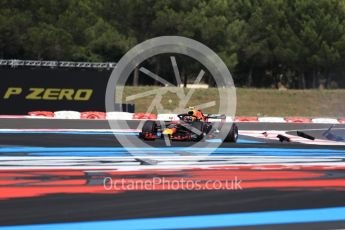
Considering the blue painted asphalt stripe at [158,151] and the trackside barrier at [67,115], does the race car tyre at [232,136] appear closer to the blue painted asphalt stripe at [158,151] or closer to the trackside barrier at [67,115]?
the blue painted asphalt stripe at [158,151]

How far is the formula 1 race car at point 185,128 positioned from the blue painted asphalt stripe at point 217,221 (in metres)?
6.58

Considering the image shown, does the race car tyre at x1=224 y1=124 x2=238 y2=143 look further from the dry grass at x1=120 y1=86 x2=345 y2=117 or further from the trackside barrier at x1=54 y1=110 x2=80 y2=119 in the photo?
the dry grass at x1=120 y1=86 x2=345 y2=117

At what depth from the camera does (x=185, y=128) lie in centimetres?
1272

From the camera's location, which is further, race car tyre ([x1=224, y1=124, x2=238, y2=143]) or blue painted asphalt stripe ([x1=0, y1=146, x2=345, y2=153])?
race car tyre ([x1=224, y1=124, x2=238, y2=143])

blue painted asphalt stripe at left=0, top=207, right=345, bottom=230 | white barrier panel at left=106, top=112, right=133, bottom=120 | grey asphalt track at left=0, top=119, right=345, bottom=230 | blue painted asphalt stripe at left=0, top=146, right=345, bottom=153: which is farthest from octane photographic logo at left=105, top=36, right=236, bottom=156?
blue painted asphalt stripe at left=0, top=207, right=345, bottom=230

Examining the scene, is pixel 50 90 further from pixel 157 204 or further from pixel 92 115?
pixel 157 204

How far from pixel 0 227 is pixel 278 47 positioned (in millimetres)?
37781

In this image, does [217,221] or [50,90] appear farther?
[50,90]

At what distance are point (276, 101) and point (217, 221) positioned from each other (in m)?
28.7

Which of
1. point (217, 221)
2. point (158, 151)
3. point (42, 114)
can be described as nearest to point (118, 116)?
point (42, 114)

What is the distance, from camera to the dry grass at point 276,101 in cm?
3145

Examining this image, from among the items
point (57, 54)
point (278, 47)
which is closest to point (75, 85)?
point (57, 54)

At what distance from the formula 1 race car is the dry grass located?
16.4 meters

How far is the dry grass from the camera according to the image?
103 feet
